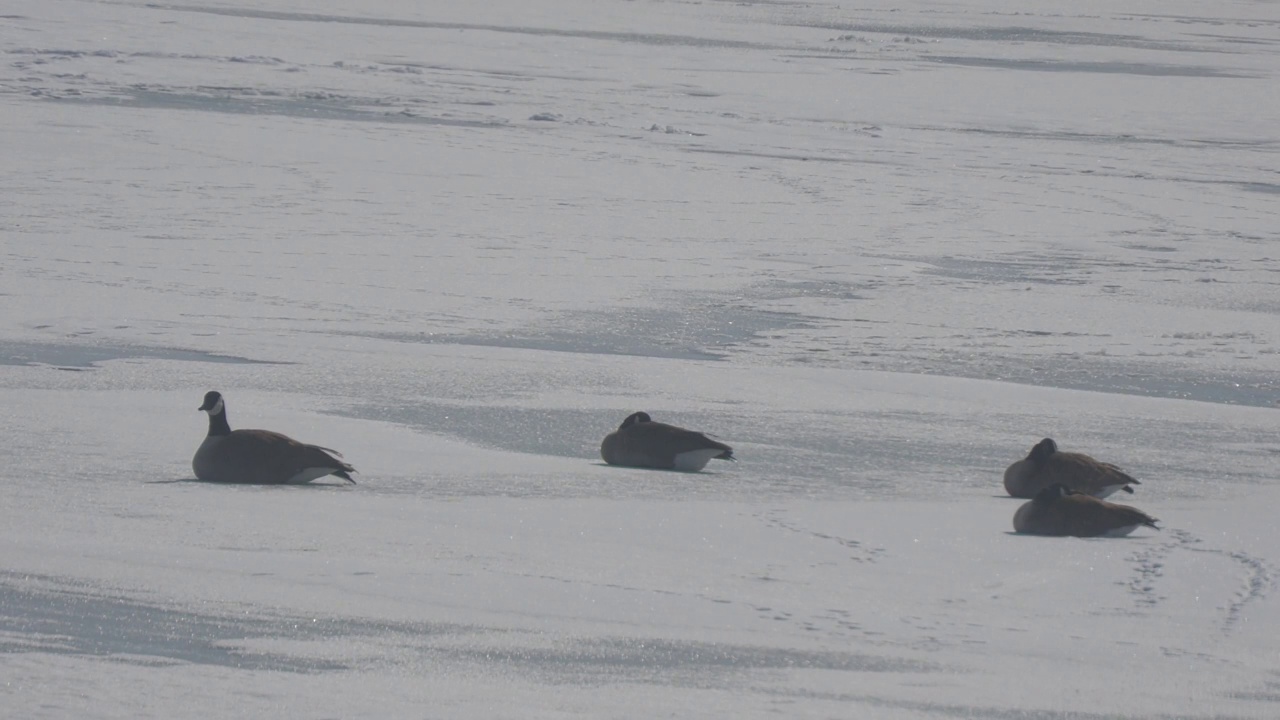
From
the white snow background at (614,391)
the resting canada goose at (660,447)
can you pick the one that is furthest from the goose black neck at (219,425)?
the resting canada goose at (660,447)

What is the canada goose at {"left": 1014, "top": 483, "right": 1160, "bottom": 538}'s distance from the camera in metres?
4.44

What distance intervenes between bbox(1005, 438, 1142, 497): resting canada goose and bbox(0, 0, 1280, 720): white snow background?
0.14 m

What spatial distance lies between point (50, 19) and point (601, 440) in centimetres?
1836

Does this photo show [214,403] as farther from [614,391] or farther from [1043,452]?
[1043,452]

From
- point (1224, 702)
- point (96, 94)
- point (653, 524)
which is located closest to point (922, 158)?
point (96, 94)

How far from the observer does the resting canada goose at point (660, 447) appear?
5.21 metres

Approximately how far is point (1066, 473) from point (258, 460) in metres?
2.22

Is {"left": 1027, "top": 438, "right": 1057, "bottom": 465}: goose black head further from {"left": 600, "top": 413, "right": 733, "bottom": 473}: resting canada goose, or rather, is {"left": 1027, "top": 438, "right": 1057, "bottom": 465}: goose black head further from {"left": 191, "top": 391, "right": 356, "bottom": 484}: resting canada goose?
{"left": 191, "top": 391, "right": 356, "bottom": 484}: resting canada goose

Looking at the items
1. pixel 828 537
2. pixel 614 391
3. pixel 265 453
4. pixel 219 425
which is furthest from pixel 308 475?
pixel 614 391

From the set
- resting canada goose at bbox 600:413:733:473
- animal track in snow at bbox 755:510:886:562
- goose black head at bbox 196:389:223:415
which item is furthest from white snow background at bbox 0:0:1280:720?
goose black head at bbox 196:389:223:415

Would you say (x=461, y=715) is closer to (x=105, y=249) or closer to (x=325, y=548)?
(x=325, y=548)

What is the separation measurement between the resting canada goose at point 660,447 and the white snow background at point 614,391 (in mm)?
126

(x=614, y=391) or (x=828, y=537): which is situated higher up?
(x=614, y=391)

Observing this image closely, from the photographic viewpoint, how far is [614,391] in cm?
670
